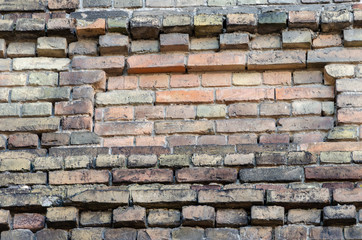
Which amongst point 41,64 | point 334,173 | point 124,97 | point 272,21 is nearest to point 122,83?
point 124,97

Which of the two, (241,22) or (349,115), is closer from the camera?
(349,115)

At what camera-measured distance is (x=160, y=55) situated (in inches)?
155

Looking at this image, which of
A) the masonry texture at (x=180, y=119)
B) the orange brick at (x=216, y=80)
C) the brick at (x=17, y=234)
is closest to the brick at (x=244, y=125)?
the masonry texture at (x=180, y=119)

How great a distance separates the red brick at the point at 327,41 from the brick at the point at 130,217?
52.9 inches

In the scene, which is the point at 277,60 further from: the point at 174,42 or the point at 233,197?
the point at 233,197

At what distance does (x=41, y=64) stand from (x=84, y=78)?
267mm

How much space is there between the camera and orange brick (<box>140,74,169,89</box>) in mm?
3881

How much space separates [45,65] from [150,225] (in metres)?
1.14

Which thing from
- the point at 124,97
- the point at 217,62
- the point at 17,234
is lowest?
the point at 17,234

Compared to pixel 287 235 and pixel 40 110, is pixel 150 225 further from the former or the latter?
pixel 40 110

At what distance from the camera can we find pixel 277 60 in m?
3.85

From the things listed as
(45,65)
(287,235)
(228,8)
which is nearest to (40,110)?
(45,65)

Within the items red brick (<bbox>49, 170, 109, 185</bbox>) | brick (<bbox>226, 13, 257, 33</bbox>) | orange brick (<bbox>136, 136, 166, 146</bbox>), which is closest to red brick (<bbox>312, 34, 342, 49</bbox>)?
brick (<bbox>226, 13, 257, 33</bbox>)

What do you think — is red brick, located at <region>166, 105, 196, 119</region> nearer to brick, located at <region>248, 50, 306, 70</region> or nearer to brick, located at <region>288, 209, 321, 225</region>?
brick, located at <region>248, 50, 306, 70</region>
